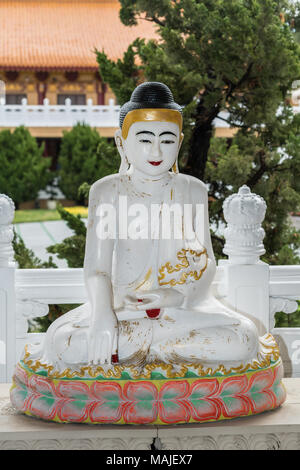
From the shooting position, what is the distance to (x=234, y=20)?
4.02 m

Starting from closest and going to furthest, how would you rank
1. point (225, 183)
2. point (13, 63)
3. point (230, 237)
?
1. point (230, 237)
2. point (225, 183)
3. point (13, 63)

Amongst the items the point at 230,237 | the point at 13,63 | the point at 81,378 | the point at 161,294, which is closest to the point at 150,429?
the point at 81,378

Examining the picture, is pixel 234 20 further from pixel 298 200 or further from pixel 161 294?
pixel 161 294

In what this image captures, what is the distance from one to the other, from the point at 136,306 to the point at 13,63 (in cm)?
1377

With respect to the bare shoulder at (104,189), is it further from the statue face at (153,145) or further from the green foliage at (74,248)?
the green foliage at (74,248)

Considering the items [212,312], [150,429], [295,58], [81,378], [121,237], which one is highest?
[295,58]

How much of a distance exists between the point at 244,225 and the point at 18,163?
1070 cm

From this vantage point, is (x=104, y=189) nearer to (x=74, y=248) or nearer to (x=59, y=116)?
(x=74, y=248)

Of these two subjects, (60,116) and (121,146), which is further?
(60,116)

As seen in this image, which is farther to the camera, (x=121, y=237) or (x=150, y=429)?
(x=121, y=237)

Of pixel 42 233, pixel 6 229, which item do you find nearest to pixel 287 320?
pixel 6 229

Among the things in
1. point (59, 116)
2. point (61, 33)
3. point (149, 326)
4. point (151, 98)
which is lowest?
point (149, 326)

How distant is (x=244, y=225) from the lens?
8.36 ft
